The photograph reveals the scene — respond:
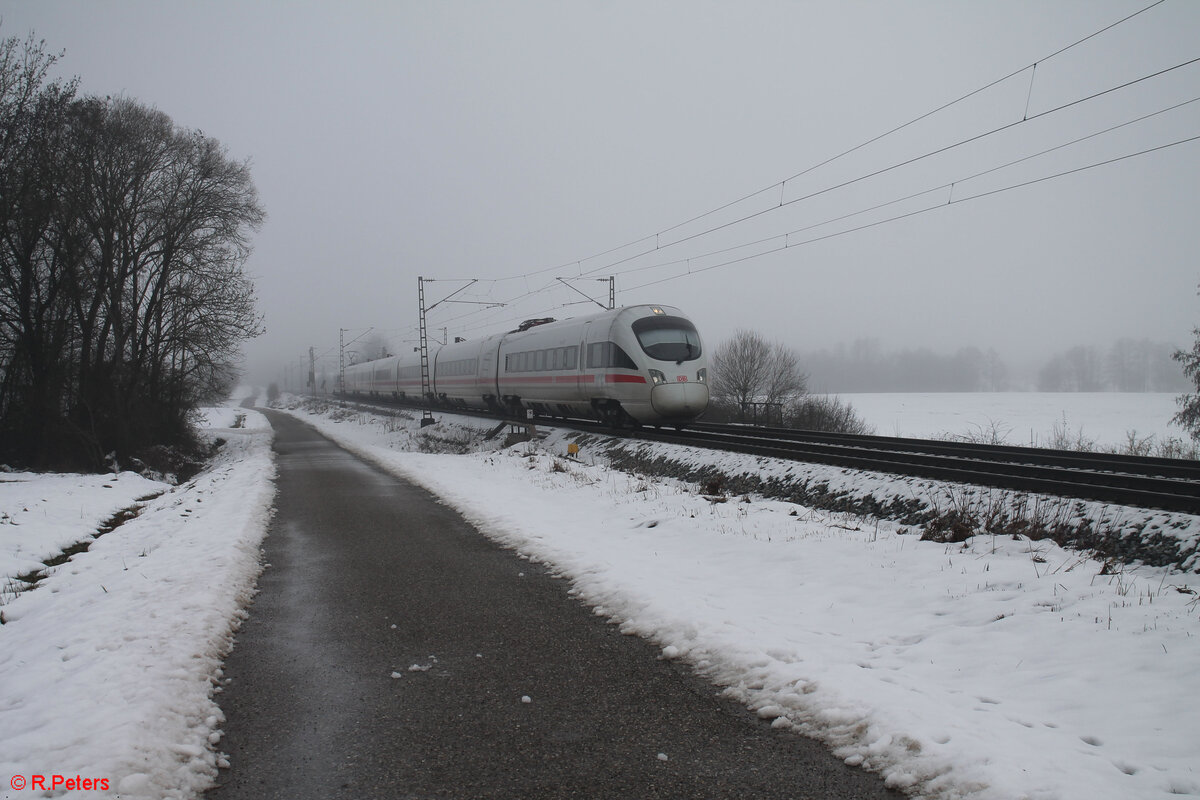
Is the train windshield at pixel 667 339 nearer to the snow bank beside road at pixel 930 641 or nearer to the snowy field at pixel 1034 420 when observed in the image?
the snow bank beside road at pixel 930 641

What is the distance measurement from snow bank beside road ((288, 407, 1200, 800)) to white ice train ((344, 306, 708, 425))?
973cm

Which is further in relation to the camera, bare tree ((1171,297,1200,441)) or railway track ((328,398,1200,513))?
bare tree ((1171,297,1200,441))

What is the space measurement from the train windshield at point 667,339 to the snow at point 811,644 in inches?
373

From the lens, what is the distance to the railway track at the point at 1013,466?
787 cm

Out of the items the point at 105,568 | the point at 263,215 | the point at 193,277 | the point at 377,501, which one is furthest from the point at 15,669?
the point at 263,215

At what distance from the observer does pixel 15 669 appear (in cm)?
430

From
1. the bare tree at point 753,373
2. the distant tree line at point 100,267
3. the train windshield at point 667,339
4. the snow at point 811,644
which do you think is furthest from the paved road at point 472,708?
the bare tree at point 753,373

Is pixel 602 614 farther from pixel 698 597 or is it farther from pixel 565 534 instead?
pixel 565 534

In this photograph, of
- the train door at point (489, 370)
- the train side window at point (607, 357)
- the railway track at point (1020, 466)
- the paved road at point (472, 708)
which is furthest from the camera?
the train door at point (489, 370)

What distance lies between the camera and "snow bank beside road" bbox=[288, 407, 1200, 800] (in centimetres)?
311

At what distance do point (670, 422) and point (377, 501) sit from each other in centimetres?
918
